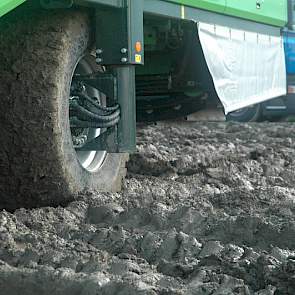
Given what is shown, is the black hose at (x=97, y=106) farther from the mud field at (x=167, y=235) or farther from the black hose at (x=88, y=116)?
the mud field at (x=167, y=235)

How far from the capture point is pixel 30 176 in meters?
4.24

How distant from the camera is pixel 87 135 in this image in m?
4.82

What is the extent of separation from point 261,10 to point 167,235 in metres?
4.33

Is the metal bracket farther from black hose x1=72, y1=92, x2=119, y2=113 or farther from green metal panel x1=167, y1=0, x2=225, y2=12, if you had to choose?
green metal panel x1=167, y1=0, x2=225, y2=12

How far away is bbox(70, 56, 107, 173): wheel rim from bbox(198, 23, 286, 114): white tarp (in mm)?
1469

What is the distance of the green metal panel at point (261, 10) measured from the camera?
6611 millimetres

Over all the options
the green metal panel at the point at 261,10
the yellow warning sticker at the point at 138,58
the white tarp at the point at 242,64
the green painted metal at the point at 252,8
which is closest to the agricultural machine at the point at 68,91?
the yellow warning sticker at the point at 138,58

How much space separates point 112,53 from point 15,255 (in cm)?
161

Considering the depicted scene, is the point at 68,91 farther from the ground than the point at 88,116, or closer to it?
farther from the ground

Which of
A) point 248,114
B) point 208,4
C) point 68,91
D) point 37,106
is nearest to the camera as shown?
point 37,106

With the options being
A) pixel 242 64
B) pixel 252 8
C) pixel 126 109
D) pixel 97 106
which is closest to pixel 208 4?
pixel 252 8

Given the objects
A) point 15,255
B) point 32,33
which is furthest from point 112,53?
point 15,255

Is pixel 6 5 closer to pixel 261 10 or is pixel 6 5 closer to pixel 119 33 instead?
pixel 119 33

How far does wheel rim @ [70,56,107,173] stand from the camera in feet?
15.5
